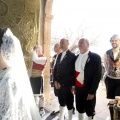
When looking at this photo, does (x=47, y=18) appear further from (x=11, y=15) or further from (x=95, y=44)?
(x=95, y=44)

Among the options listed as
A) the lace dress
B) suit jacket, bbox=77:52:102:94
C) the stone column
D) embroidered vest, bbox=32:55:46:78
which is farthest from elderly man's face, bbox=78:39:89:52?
the stone column

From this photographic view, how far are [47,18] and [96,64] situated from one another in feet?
8.84

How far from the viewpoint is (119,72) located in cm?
349

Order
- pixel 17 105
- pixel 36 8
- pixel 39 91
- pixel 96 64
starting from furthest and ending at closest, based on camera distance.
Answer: pixel 39 91 → pixel 36 8 → pixel 96 64 → pixel 17 105

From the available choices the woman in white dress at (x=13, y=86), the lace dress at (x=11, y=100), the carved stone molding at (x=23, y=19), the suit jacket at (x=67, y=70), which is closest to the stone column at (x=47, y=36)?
the carved stone molding at (x=23, y=19)

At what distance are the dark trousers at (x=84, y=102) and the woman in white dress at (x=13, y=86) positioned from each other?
1623 millimetres

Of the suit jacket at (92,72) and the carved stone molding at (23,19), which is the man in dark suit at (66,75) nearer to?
the suit jacket at (92,72)

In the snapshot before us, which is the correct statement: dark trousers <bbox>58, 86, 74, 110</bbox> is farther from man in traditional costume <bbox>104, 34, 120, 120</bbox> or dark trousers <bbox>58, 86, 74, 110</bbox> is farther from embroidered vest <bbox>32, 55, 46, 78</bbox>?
embroidered vest <bbox>32, 55, 46, 78</bbox>

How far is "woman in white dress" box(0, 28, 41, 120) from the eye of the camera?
4.83ft

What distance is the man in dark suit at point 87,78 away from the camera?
10.5 feet

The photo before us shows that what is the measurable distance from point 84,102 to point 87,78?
402mm

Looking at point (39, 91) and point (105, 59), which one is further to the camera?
point (39, 91)

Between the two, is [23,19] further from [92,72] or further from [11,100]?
[11,100]

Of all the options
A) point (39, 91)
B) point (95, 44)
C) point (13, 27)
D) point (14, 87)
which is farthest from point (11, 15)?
point (95, 44)
